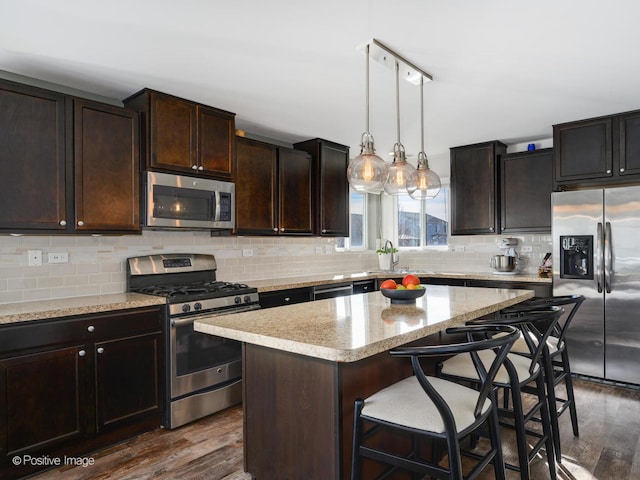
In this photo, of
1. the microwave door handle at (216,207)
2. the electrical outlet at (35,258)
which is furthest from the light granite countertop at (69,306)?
the microwave door handle at (216,207)

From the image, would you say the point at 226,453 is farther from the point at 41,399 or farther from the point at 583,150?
the point at 583,150

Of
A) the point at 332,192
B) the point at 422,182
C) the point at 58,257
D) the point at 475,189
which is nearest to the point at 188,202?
the point at 58,257

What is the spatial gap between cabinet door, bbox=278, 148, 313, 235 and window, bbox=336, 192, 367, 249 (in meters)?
1.29

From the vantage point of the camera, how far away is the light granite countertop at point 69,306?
89.7 inches

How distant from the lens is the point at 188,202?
330 cm

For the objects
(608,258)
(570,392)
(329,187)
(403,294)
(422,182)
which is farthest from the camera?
(329,187)

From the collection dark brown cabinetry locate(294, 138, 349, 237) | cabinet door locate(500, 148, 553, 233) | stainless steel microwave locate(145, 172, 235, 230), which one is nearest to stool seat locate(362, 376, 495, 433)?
stainless steel microwave locate(145, 172, 235, 230)

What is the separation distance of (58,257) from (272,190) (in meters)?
1.91

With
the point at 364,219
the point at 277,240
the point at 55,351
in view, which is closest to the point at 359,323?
the point at 55,351

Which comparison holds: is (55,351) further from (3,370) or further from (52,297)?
(52,297)

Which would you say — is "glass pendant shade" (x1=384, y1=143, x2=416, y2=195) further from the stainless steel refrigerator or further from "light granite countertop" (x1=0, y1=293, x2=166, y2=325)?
the stainless steel refrigerator

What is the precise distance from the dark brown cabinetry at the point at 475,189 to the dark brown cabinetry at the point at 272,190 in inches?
69.3

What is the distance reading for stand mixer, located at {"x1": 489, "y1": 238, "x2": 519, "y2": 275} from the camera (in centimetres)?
453

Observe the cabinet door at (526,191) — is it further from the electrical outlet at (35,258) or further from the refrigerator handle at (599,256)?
the electrical outlet at (35,258)
